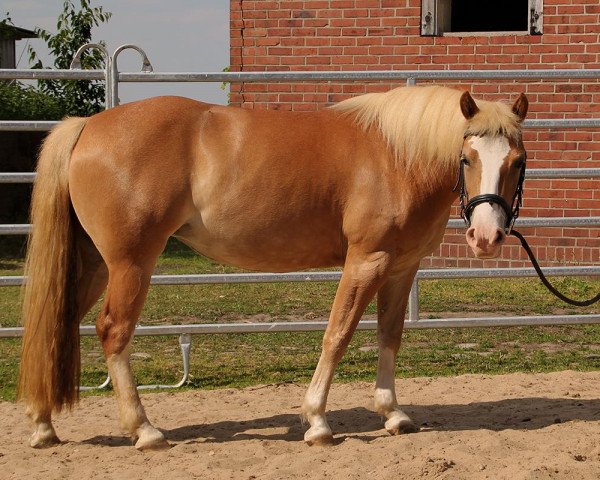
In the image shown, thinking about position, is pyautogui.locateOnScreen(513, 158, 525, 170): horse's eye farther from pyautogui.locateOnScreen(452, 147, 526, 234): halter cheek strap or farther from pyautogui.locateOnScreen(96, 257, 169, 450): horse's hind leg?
pyautogui.locateOnScreen(96, 257, 169, 450): horse's hind leg

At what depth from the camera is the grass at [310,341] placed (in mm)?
6527

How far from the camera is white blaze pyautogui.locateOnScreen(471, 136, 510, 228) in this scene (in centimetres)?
440

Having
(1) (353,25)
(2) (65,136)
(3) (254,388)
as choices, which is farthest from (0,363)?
(1) (353,25)

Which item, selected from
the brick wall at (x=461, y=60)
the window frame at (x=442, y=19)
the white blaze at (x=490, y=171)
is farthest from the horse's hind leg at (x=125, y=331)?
the window frame at (x=442, y=19)

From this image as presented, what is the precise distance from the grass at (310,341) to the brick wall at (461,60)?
527 mm

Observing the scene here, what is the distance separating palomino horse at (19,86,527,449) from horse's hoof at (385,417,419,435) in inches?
15.1

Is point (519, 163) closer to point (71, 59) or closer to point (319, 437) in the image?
point (319, 437)

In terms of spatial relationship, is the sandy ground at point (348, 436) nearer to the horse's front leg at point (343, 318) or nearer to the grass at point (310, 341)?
the horse's front leg at point (343, 318)

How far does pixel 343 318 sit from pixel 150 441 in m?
1.08

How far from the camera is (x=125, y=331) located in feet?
15.5

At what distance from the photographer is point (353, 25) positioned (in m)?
10.2

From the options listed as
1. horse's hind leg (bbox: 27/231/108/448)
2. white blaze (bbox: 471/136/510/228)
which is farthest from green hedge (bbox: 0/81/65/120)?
white blaze (bbox: 471/136/510/228)

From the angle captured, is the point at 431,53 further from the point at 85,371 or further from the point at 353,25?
the point at 85,371

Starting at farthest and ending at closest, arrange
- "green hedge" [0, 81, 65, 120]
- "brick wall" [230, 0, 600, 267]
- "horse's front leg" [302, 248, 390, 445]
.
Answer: "green hedge" [0, 81, 65, 120], "brick wall" [230, 0, 600, 267], "horse's front leg" [302, 248, 390, 445]
